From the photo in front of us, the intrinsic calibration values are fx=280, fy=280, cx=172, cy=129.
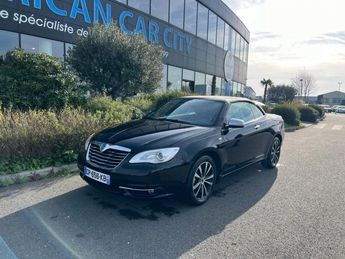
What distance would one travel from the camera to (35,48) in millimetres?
11867

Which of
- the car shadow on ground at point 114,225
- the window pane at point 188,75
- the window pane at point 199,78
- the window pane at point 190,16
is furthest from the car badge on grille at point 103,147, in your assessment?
the window pane at point 199,78

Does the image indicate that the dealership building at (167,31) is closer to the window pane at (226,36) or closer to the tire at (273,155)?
the window pane at (226,36)

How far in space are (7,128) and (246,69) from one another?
38.0 metres

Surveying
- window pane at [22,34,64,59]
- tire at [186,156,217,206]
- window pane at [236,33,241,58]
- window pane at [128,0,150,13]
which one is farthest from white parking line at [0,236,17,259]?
window pane at [236,33,241,58]

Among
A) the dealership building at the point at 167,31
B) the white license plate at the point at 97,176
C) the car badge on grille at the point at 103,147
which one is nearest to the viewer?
the white license plate at the point at 97,176

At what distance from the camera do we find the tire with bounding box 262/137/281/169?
6090 mm

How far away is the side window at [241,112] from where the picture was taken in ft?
16.1

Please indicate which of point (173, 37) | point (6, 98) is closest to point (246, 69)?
point (173, 37)

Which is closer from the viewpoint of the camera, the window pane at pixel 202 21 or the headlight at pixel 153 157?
the headlight at pixel 153 157

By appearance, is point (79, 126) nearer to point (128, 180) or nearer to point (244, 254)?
point (128, 180)

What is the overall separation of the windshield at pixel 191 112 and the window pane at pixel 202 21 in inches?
803

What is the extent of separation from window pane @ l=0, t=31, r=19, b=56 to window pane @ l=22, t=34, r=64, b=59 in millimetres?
322

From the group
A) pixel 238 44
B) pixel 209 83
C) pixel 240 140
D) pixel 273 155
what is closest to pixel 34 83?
pixel 240 140

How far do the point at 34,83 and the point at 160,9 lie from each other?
43.6ft
